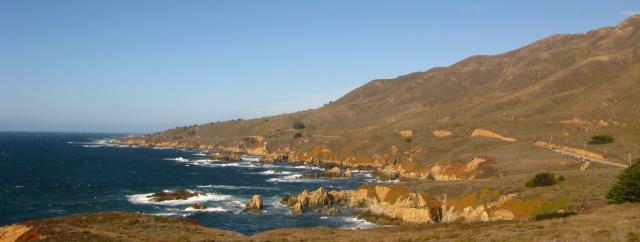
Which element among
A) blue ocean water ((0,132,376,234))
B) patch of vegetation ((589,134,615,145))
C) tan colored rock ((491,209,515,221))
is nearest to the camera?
tan colored rock ((491,209,515,221))

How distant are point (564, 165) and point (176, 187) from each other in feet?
205

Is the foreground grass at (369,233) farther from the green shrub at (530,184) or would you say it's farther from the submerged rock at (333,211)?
the submerged rock at (333,211)

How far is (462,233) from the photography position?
122 ft

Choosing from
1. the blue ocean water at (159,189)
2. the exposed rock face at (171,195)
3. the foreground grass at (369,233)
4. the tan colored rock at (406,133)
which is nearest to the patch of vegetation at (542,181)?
the foreground grass at (369,233)

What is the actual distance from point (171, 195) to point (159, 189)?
38.3 feet

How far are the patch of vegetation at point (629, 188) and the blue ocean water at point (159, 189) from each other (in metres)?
24.8

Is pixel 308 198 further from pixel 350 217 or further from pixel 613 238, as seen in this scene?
pixel 613 238

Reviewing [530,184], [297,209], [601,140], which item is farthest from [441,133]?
[530,184]

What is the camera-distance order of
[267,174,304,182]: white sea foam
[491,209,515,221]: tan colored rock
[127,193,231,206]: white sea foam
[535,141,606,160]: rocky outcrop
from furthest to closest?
[267,174,304,182]: white sea foam
[535,141,606,160]: rocky outcrop
[127,193,231,206]: white sea foam
[491,209,515,221]: tan colored rock

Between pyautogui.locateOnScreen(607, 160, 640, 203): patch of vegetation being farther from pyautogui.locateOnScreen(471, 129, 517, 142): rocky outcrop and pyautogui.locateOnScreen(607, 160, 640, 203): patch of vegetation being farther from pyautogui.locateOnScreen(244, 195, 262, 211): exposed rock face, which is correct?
pyautogui.locateOnScreen(471, 129, 517, 142): rocky outcrop

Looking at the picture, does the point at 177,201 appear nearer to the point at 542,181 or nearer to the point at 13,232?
the point at 13,232

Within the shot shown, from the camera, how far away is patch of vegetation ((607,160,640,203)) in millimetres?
42281

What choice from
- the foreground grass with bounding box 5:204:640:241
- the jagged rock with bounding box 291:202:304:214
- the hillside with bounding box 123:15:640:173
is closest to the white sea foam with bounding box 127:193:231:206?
the jagged rock with bounding box 291:202:304:214

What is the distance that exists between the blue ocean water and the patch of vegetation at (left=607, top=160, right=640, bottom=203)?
24.8 meters
